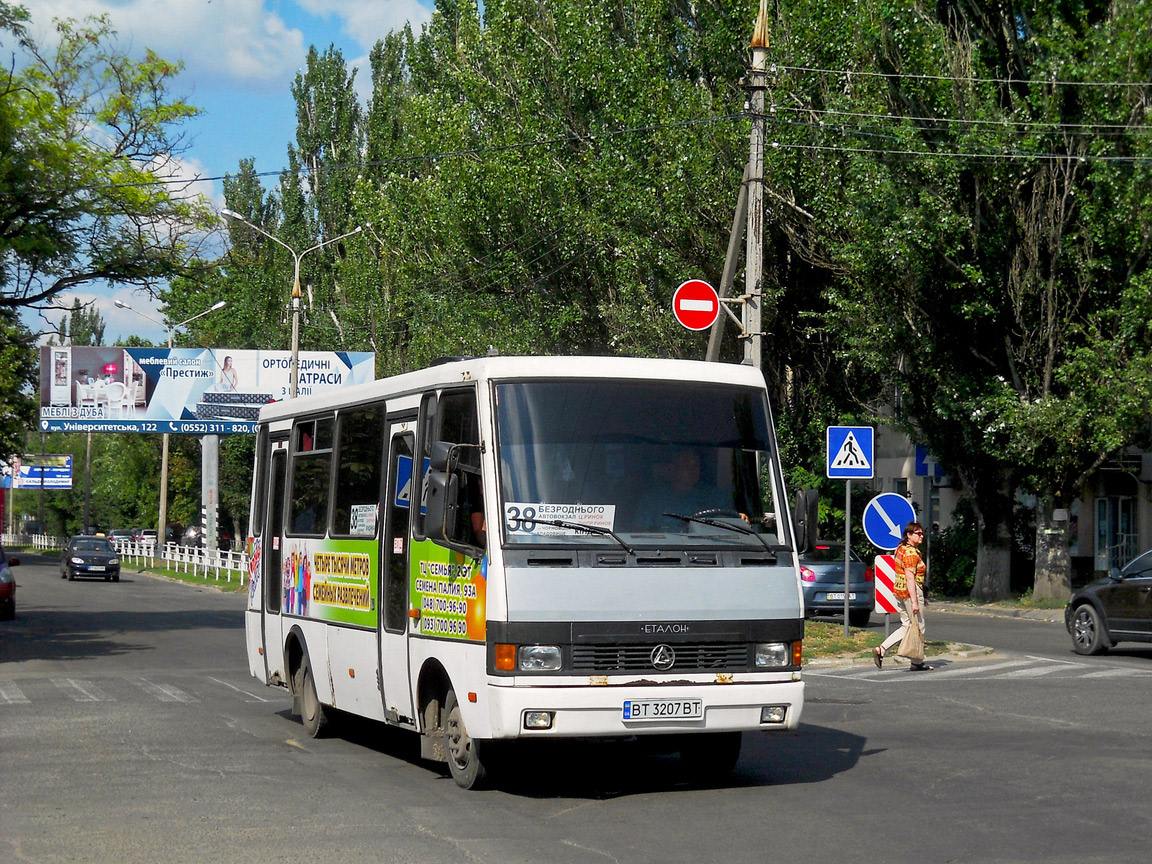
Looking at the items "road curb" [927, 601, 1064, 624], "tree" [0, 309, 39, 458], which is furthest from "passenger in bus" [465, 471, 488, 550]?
"tree" [0, 309, 39, 458]

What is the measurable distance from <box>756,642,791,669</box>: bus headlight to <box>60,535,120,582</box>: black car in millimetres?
45388

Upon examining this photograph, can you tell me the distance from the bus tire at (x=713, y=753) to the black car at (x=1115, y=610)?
11123 millimetres

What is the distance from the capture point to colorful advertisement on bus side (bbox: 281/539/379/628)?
36.7 ft

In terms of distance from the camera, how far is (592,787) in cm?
995

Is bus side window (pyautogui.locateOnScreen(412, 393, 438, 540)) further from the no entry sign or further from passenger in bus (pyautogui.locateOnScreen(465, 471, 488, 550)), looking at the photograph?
the no entry sign

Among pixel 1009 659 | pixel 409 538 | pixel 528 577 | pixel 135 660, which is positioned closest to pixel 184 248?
pixel 135 660

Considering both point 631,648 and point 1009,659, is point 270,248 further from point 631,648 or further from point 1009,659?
point 631,648

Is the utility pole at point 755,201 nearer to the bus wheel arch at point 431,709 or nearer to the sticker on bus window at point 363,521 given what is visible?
the sticker on bus window at point 363,521

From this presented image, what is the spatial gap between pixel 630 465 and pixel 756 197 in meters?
11.4

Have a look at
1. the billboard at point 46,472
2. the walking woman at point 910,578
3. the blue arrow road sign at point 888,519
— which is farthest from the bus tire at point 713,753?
the billboard at point 46,472

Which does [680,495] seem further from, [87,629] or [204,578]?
[204,578]

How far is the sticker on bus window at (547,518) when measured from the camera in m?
9.23

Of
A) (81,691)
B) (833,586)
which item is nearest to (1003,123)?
(833,586)

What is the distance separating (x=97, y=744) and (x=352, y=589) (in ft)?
7.94
